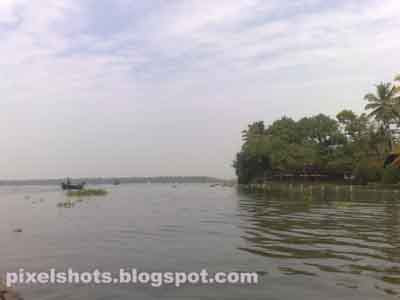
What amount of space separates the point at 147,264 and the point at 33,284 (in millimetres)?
3712

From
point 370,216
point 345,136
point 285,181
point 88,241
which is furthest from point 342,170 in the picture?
point 88,241

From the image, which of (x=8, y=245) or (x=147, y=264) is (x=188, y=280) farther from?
(x=8, y=245)

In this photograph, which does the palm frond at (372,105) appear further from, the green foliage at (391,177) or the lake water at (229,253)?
the lake water at (229,253)

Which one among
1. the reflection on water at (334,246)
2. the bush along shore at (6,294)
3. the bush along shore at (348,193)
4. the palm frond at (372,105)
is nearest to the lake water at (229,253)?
the reflection on water at (334,246)

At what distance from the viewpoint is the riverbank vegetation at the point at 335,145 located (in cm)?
6512

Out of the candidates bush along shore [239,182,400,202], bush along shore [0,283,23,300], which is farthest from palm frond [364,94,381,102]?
bush along shore [0,283,23,300]

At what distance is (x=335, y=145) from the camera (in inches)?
3238

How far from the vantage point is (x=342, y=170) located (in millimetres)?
77438

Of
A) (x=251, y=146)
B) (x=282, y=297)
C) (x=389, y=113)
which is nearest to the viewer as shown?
(x=282, y=297)

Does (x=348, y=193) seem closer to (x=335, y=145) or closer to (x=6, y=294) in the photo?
(x=335, y=145)

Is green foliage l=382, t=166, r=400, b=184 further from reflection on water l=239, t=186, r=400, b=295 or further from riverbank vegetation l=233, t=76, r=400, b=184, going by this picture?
reflection on water l=239, t=186, r=400, b=295

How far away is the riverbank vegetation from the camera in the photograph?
6512 cm

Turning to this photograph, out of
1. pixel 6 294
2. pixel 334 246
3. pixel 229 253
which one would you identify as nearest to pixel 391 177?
pixel 334 246

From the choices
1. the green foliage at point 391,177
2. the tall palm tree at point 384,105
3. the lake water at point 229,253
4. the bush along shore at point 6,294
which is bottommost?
the lake water at point 229,253
